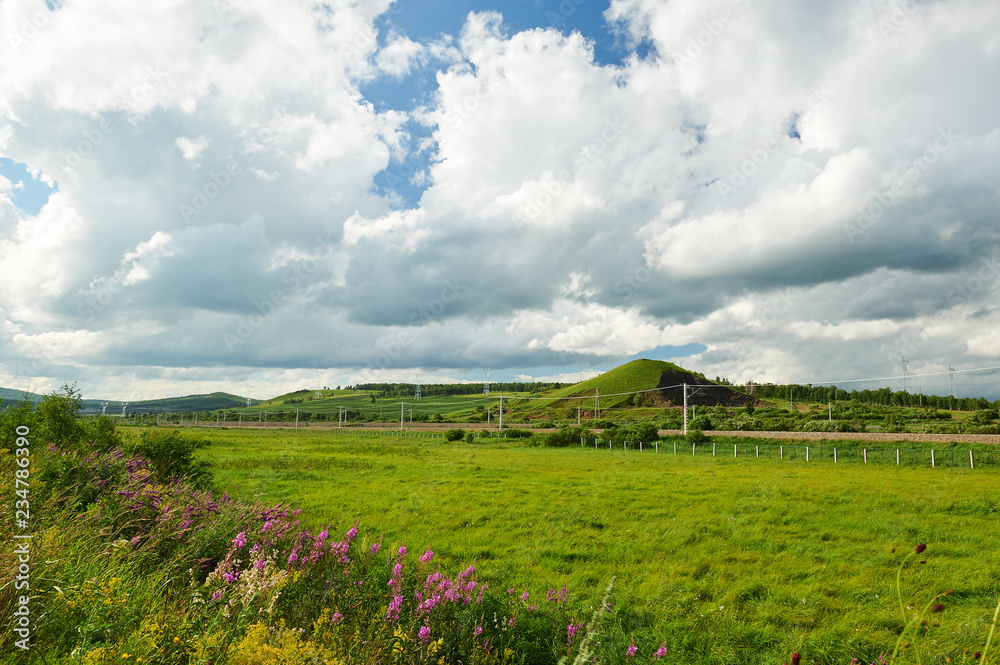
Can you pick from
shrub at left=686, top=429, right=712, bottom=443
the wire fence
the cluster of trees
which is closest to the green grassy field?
the wire fence

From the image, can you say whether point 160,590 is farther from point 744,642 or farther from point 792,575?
point 792,575

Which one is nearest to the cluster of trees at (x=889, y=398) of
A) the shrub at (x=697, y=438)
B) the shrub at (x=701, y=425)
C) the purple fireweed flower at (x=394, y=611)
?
the shrub at (x=701, y=425)

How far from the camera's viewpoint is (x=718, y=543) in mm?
12578

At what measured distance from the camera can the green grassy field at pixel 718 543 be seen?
799cm

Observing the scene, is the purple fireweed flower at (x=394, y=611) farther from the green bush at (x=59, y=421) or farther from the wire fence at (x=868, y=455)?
the wire fence at (x=868, y=455)

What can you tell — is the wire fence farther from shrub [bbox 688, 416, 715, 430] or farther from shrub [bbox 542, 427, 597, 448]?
shrub [bbox 688, 416, 715, 430]

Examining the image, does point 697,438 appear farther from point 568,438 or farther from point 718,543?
point 718,543

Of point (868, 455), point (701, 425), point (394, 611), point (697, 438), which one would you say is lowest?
point (701, 425)

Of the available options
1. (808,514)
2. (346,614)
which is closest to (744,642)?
(346,614)

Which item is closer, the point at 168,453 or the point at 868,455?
the point at 168,453

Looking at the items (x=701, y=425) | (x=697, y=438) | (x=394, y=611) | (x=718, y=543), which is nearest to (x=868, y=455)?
(x=697, y=438)

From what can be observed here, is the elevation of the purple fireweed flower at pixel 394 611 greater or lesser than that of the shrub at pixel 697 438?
greater

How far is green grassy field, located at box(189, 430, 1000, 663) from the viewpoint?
7992mm

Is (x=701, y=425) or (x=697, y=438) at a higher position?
(x=697, y=438)
